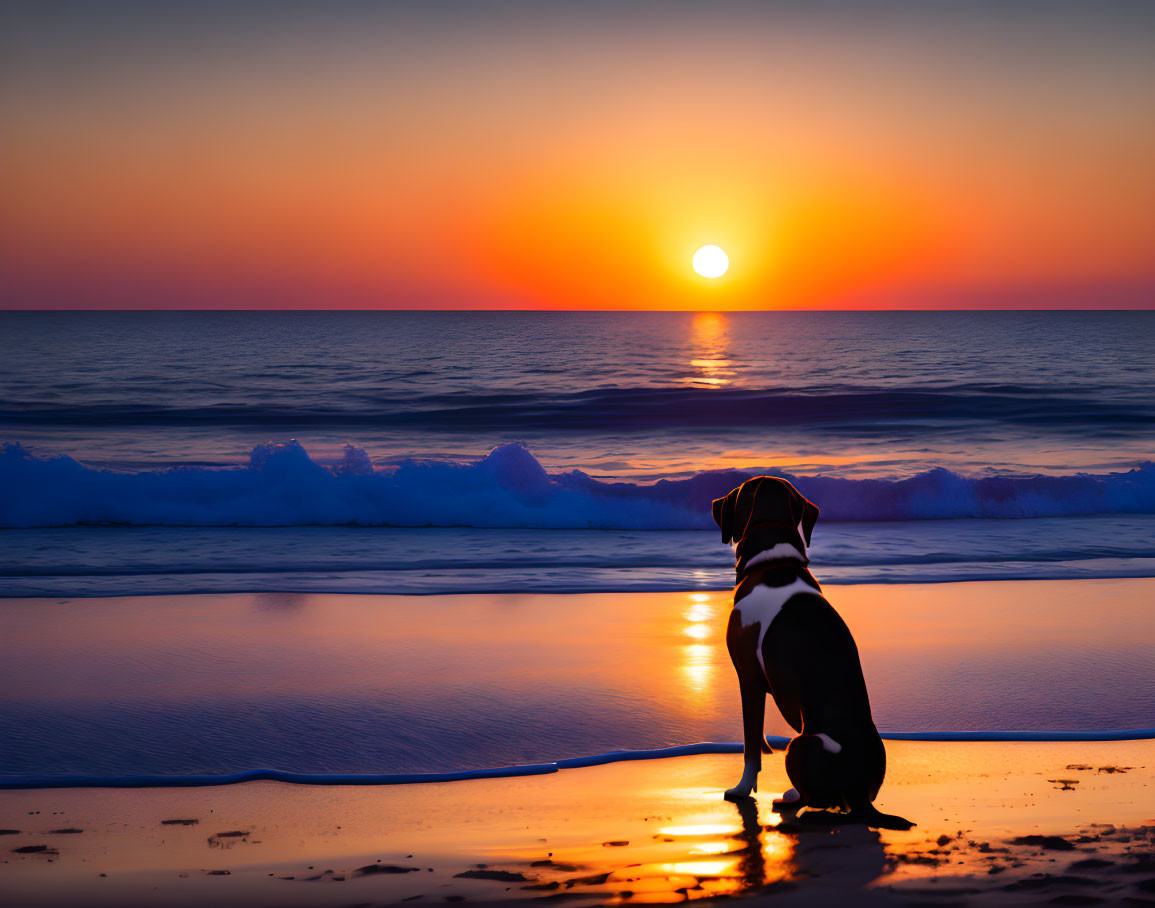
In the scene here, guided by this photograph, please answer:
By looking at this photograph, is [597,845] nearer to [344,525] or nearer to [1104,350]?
[344,525]

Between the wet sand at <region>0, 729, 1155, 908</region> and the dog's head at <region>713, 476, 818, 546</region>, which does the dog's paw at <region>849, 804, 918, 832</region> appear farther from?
the dog's head at <region>713, 476, 818, 546</region>

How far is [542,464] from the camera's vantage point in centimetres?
1972

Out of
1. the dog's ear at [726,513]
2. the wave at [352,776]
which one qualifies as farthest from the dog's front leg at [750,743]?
the wave at [352,776]

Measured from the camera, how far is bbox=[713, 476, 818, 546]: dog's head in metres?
3.91

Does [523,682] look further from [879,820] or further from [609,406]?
[609,406]

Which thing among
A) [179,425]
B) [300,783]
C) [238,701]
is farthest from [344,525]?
[179,425]

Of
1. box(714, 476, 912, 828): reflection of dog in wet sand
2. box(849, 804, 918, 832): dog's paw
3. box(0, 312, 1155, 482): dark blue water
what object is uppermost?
box(0, 312, 1155, 482): dark blue water

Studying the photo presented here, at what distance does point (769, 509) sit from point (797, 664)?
0.66m

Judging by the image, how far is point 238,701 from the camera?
5426mm

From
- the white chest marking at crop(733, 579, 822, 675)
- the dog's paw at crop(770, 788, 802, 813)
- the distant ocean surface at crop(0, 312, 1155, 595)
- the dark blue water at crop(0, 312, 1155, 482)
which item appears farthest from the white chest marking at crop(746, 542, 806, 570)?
the dark blue water at crop(0, 312, 1155, 482)

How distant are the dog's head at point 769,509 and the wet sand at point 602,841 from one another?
1062mm

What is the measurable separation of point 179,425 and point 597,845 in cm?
2597

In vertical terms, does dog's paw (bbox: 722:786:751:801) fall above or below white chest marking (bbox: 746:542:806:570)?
below

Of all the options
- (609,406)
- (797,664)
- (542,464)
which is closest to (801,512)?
(797,664)
